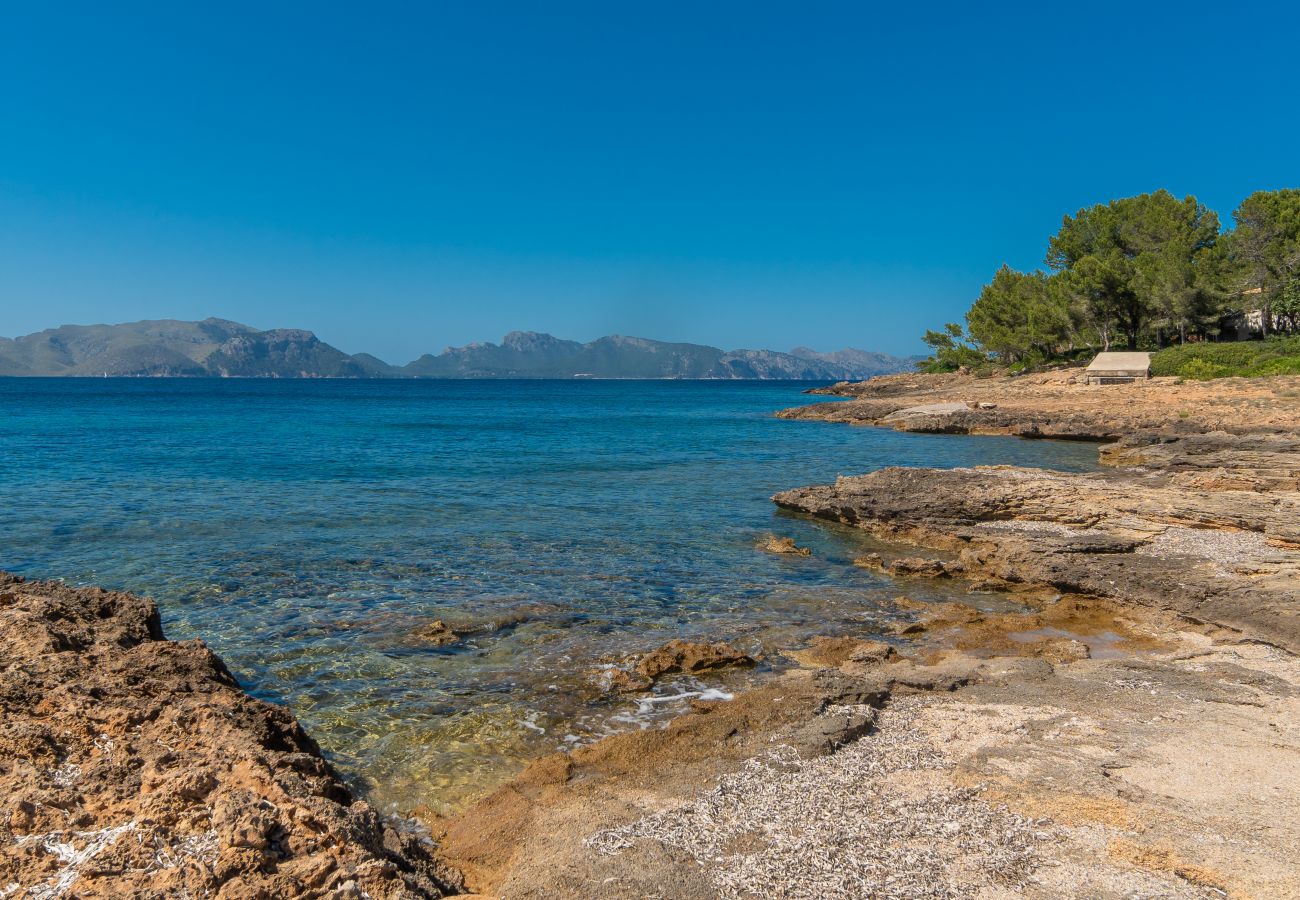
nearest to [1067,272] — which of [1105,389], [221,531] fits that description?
[1105,389]

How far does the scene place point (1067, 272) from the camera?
76.8m

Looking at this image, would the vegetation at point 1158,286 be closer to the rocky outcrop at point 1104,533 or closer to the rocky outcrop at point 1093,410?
the rocky outcrop at point 1093,410

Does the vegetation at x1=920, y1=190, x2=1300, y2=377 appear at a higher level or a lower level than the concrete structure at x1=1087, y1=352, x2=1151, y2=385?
higher

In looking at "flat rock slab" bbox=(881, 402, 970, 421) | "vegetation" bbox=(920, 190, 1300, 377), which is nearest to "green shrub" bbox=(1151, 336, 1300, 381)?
"vegetation" bbox=(920, 190, 1300, 377)

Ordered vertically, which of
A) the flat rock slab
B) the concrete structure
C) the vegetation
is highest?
the vegetation

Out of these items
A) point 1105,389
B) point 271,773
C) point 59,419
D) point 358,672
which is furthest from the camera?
point 59,419

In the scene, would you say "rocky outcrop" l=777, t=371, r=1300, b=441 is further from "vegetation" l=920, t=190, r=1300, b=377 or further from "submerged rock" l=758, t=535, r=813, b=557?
"submerged rock" l=758, t=535, r=813, b=557

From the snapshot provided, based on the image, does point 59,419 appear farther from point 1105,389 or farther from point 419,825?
point 1105,389

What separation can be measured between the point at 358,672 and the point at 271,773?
525 cm

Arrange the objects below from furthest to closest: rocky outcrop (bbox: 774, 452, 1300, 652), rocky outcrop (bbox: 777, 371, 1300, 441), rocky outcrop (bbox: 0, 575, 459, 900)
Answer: rocky outcrop (bbox: 777, 371, 1300, 441) → rocky outcrop (bbox: 774, 452, 1300, 652) → rocky outcrop (bbox: 0, 575, 459, 900)

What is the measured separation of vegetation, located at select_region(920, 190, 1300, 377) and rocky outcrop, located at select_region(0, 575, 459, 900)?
58.6 metres

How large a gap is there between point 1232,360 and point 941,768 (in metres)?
58.2

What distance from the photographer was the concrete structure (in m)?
54.0

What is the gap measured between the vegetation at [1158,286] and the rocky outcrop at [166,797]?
58559 mm
